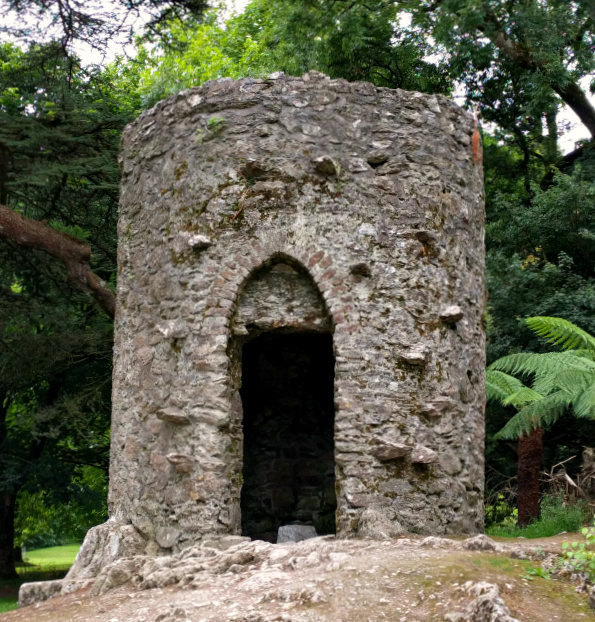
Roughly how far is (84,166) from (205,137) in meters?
4.17

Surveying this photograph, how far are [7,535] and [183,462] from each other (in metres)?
8.76

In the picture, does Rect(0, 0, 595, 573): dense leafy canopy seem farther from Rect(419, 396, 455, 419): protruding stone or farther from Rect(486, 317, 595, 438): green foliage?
Rect(419, 396, 455, 419): protruding stone

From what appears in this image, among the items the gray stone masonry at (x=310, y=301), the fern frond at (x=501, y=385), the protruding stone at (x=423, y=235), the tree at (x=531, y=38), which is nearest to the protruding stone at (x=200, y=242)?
the gray stone masonry at (x=310, y=301)

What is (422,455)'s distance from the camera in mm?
6605

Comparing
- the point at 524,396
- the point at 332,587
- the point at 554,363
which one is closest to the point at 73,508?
the point at 524,396

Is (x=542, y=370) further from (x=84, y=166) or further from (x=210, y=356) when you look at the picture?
(x=84, y=166)

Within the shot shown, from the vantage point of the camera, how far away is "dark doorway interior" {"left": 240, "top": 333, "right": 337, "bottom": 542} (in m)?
9.66

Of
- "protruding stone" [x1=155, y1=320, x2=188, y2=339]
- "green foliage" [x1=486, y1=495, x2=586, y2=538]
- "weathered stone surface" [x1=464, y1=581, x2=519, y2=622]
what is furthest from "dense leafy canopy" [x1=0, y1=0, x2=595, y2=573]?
"weathered stone surface" [x1=464, y1=581, x2=519, y2=622]

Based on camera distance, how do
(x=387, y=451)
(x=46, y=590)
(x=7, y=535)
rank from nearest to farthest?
(x=46, y=590) < (x=387, y=451) < (x=7, y=535)

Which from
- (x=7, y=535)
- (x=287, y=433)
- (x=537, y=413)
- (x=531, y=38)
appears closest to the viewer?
(x=537, y=413)

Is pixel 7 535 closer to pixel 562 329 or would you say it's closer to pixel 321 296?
pixel 321 296

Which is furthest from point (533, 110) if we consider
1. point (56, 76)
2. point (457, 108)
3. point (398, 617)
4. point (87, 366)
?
point (398, 617)

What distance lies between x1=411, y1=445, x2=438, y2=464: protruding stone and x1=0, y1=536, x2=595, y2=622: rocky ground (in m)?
0.67

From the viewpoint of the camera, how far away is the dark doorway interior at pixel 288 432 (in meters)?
9.66
